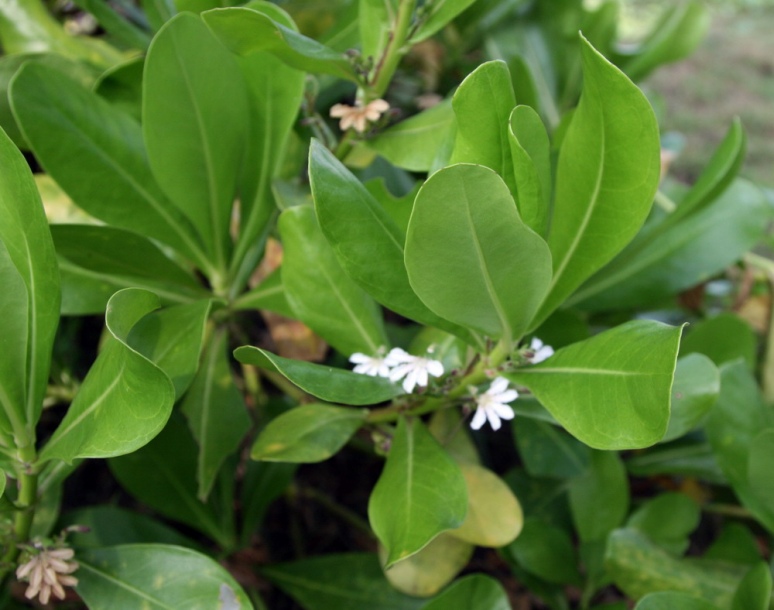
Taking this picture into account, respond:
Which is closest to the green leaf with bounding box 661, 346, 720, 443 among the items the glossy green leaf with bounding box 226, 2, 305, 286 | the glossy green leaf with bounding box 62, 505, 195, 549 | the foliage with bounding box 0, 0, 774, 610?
the foliage with bounding box 0, 0, 774, 610

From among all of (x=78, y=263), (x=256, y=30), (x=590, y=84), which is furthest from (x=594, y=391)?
(x=78, y=263)

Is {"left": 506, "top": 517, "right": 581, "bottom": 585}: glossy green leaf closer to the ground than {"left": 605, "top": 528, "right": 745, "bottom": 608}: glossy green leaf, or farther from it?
closer to the ground

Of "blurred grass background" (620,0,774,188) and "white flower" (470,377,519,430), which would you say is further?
"blurred grass background" (620,0,774,188)

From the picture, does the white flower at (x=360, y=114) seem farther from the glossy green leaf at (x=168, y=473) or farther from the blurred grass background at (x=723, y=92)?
the blurred grass background at (x=723, y=92)

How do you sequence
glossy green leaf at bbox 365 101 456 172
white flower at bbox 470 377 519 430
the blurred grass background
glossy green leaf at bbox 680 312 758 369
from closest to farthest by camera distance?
white flower at bbox 470 377 519 430 → glossy green leaf at bbox 365 101 456 172 → glossy green leaf at bbox 680 312 758 369 → the blurred grass background

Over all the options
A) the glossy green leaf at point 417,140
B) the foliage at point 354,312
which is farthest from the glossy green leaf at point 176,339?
the glossy green leaf at point 417,140

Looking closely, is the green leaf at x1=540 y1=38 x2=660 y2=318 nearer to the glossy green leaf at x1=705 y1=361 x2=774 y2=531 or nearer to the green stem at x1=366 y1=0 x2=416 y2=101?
the green stem at x1=366 y1=0 x2=416 y2=101

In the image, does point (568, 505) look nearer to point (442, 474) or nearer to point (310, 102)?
point (442, 474)
